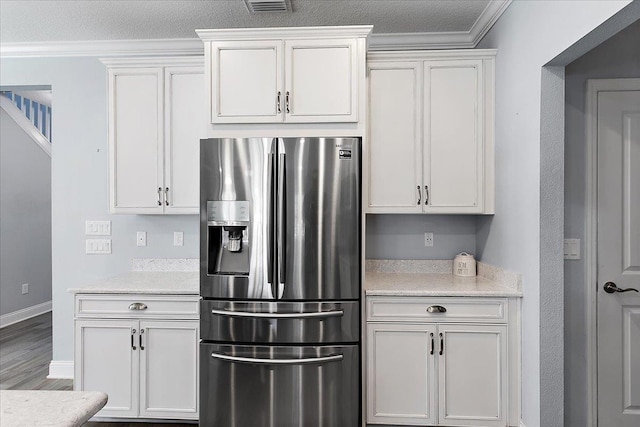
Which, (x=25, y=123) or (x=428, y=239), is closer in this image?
(x=428, y=239)

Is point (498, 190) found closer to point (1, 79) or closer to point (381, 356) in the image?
point (381, 356)

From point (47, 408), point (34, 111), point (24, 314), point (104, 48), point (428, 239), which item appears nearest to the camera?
point (47, 408)

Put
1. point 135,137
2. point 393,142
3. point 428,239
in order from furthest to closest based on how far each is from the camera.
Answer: point 428,239
point 135,137
point 393,142

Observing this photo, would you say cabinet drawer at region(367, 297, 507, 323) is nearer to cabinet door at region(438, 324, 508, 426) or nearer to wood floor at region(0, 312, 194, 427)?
cabinet door at region(438, 324, 508, 426)

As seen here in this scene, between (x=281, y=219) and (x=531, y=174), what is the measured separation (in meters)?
1.40

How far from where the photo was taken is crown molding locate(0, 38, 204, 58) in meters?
3.35

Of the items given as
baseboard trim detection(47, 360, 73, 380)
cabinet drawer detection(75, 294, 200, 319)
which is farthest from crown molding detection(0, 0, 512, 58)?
baseboard trim detection(47, 360, 73, 380)

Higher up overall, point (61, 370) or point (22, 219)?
point (22, 219)

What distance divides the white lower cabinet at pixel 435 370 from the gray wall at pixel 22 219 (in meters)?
4.83

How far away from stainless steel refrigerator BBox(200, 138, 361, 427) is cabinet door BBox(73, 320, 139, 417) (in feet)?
1.76

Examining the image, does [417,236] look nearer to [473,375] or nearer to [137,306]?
[473,375]

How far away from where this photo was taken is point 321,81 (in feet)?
8.84

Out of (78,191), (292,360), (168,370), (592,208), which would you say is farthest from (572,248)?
(78,191)

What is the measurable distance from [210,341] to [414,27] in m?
2.58
